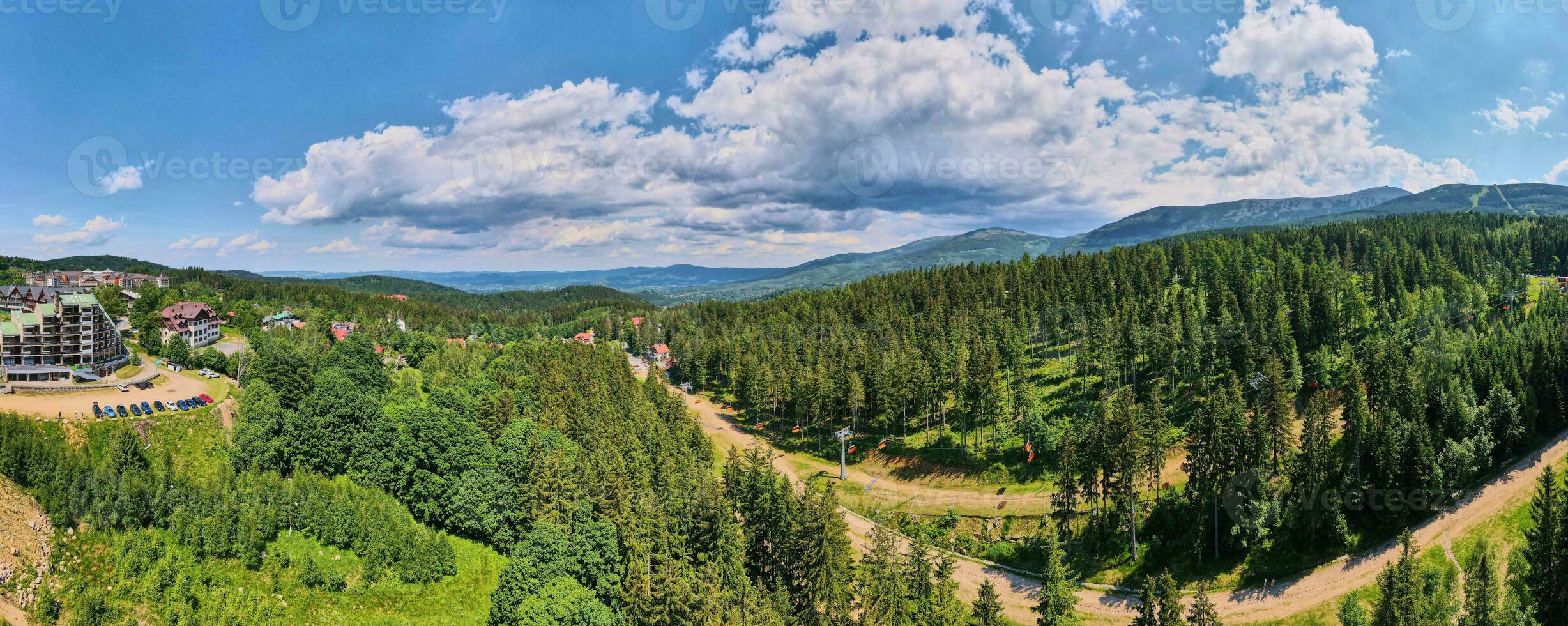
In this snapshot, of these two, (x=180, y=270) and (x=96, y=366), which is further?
(x=180, y=270)

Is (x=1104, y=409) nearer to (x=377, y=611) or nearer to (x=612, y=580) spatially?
(x=612, y=580)

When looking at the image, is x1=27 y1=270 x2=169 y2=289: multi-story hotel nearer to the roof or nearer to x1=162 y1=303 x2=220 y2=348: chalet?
x1=162 y1=303 x2=220 y2=348: chalet

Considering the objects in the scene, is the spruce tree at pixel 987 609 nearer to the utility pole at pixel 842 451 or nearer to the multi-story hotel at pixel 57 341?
the utility pole at pixel 842 451

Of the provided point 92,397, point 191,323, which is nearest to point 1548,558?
point 92,397

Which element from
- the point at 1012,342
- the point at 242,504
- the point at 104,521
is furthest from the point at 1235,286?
the point at 104,521

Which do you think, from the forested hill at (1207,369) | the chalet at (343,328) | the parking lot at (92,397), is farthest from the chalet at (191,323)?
the forested hill at (1207,369)

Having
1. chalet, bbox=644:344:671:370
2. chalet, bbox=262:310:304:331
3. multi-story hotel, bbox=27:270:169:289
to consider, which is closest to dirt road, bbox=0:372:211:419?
chalet, bbox=262:310:304:331
